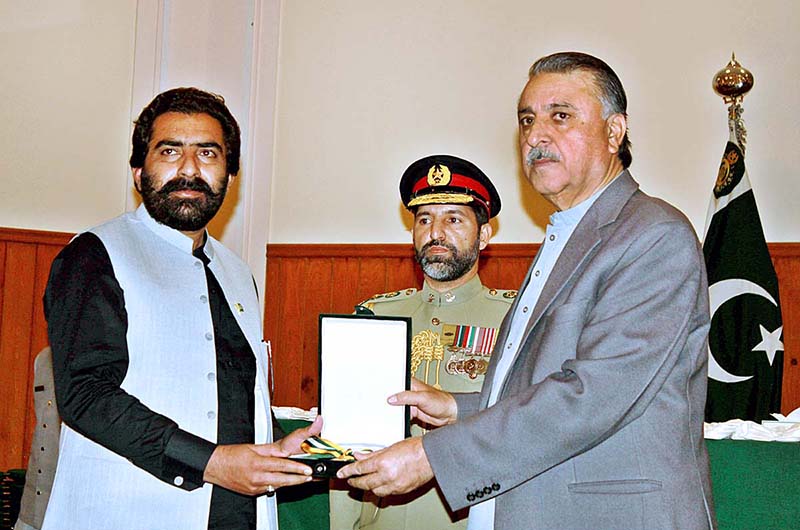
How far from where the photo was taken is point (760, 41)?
4586 mm

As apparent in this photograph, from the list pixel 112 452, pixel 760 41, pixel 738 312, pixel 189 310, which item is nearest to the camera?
pixel 112 452

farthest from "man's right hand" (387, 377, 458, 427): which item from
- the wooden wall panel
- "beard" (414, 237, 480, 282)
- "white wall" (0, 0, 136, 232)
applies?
"white wall" (0, 0, 136, 232)

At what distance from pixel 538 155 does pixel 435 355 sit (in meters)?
0.90

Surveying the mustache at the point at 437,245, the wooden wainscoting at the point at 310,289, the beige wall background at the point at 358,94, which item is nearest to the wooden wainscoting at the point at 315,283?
the wooden wainscoting at the point at 310,289

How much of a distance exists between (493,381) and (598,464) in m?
0.40

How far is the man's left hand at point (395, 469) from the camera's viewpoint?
2078 mm

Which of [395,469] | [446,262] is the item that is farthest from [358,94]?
[395,469]

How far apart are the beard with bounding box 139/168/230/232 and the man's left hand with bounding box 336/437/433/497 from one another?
78cm

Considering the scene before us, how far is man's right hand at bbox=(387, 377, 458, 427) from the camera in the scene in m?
2.46

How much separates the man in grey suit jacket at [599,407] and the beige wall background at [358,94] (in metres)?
2.73

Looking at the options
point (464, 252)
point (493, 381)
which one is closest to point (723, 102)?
point (464, 252)

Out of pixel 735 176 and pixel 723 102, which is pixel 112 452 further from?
pixel 723 102

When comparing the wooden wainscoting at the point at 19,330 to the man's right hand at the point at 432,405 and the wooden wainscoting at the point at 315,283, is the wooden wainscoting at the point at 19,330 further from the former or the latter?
the man's right hand at the point at 432,405

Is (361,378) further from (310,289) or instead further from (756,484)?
(310,289)
